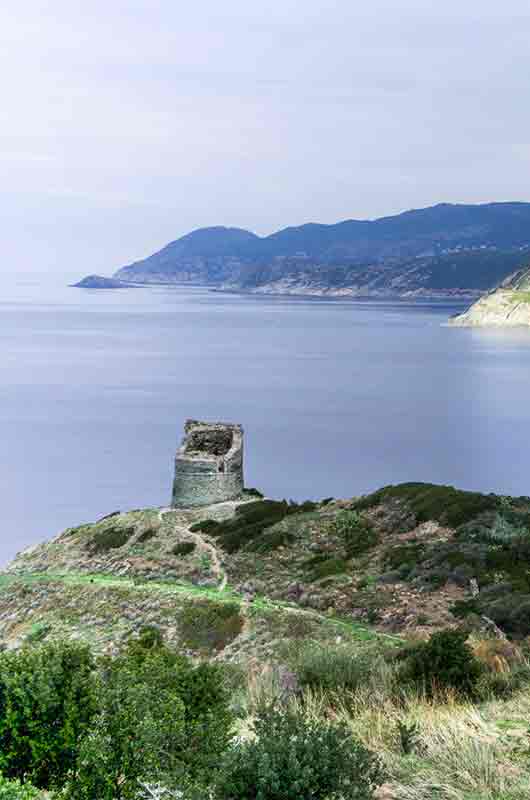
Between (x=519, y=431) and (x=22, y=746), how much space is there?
8419 cm

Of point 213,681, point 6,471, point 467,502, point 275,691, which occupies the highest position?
point 213,681

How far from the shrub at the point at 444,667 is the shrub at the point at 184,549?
17673 millimetres

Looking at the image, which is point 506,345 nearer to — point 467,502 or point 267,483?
point 267,483

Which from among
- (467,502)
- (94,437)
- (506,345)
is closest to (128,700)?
(467,502)

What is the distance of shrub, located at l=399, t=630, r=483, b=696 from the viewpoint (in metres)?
10.5

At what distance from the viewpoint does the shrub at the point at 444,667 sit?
10484 mm

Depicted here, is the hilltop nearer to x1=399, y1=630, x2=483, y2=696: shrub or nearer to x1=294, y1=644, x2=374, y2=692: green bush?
x1=399, y1=630, x2=483, y2=696: shrub

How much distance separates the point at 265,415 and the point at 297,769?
88.3 m

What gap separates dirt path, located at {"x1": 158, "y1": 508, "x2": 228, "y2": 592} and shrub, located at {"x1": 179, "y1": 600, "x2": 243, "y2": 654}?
188 cm

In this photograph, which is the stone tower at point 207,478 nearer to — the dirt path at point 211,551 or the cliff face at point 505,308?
the dirt path at point 211,551

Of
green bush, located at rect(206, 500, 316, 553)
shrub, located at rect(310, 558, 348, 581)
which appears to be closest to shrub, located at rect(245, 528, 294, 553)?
green bush, located at rect(206, 500, 316, 553)

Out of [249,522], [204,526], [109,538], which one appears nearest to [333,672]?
[249,522]

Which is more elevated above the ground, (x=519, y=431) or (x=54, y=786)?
(x=54, y=786)

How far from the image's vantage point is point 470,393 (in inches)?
4277
